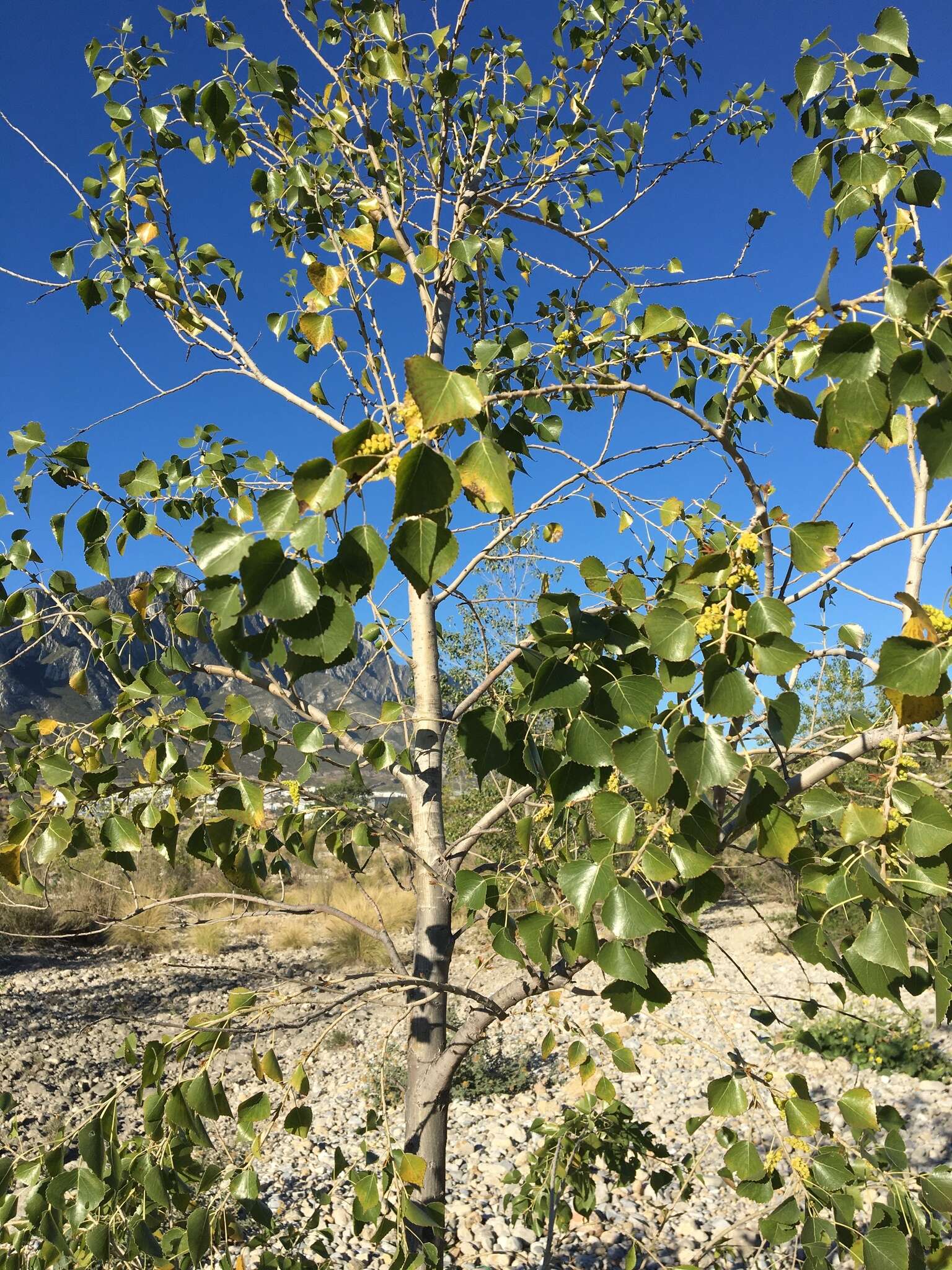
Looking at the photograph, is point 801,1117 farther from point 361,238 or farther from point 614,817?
point 361,238

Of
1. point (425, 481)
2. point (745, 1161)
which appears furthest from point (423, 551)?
point (745, 1161)

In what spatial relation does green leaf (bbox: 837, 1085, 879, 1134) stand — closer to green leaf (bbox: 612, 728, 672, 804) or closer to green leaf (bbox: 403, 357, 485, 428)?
green leaf (bbox: 612, 728, 672, 804)

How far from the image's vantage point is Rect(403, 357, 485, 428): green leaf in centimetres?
54

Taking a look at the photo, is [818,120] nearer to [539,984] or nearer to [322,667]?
[322,667]

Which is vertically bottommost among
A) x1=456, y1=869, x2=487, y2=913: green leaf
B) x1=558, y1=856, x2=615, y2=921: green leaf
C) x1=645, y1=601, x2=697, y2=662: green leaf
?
x1=558, y1=856, x2=615, y2=921: green leaf

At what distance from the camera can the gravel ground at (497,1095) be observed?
3521 millimetres

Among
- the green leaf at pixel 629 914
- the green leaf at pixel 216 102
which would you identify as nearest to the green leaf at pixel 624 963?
the green leaf at pixel 629 914

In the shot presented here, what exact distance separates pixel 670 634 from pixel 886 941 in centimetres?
35

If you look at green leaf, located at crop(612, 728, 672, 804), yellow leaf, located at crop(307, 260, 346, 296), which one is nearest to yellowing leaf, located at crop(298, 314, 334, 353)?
yellow leaf, located at crop(307, 260, 346, 296)

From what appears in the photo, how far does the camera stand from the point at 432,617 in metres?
1.69

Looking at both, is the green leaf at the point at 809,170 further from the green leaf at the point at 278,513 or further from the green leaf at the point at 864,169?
the green leaf at the point at 278,513

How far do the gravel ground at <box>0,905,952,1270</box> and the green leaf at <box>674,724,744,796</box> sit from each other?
0.69 m

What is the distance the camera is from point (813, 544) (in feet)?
2.45

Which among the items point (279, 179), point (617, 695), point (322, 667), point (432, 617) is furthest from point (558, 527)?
point (322, 667)
